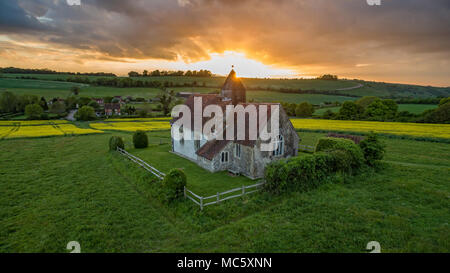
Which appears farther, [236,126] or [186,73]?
[186,73]

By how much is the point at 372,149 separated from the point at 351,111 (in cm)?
4868

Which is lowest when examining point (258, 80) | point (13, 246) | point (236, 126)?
point (13, 246)

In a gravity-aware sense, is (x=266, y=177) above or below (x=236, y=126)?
below

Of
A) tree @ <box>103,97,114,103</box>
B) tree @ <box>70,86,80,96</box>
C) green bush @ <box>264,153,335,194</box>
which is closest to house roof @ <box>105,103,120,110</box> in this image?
tree @ <box>103,97,114,103</box>

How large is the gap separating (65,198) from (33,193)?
3186mm

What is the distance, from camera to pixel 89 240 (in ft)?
35.5

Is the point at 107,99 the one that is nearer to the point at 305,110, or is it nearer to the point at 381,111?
the point at 305,110

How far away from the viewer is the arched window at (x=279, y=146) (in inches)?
791

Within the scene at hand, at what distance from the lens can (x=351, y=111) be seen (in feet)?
205

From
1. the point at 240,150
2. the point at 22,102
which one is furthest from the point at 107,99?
the point at 240,150

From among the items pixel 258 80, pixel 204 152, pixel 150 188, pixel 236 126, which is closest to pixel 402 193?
pixel 236 126

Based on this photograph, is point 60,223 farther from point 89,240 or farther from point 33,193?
point 33,193
